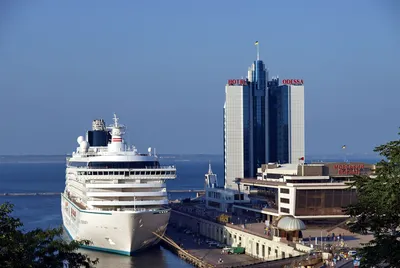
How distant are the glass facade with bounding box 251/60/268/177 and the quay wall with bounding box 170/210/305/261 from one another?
29673mm

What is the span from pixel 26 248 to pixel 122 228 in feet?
116

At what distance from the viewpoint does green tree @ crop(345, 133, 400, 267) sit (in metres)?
30.0

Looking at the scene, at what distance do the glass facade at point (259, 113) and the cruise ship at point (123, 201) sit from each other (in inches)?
2200

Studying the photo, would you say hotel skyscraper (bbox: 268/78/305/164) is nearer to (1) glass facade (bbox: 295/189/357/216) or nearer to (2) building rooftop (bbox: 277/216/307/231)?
(1) glass facade (bbox: 295/189/357/216)

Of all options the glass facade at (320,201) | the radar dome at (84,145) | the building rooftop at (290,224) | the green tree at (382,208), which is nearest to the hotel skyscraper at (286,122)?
the radar dome at (84,145)

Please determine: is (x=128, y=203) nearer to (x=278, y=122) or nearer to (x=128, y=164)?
A: (x=128, y=164)

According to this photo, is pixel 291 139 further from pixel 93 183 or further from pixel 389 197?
pixel 389 197

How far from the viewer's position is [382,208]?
30.5 meters

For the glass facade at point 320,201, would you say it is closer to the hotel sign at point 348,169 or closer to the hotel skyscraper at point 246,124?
the hotel sign at point 348,169

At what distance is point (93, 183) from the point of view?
70.1 metres

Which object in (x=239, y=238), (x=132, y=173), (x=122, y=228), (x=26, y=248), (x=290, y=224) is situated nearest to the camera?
(x=26, y=248)

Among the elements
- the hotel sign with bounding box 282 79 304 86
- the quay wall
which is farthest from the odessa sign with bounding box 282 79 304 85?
the quay wall

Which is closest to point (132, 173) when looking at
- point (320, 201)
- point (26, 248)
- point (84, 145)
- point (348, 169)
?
point (320, 201)

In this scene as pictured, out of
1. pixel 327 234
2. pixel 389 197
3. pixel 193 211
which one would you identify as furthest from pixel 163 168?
pixel 389 197
